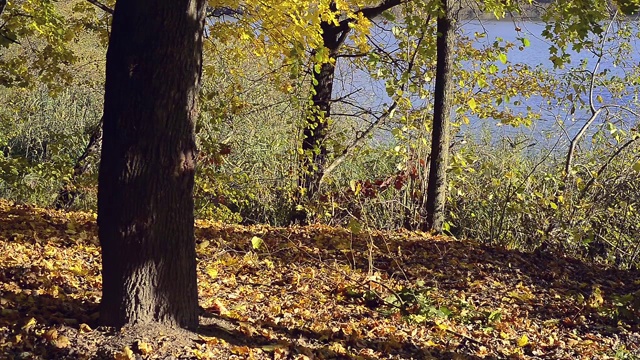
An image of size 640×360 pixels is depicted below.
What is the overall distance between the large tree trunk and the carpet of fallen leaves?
0.97 feet

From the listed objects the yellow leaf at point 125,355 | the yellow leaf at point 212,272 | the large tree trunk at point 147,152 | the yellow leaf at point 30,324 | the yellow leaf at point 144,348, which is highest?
the large tree trunk at point 147,152

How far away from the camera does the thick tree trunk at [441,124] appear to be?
27.5 ft

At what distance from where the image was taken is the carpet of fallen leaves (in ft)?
13.0

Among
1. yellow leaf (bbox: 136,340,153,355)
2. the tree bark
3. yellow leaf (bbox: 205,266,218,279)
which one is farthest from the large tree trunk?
the tree bark

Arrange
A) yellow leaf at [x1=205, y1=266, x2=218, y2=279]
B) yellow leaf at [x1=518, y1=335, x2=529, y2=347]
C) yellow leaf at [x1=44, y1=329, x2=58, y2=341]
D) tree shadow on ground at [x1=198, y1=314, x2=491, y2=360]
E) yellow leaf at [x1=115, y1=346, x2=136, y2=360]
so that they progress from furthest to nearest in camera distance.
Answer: yellow leaf at [x1=205, y1=266, x2=218, y2=279] → yellow leaf at [x1=518, y1=335, x2=529, y2=347] → tree shadow on ground at [x1=198, y1=314, x2=491, y2=360] → yellow leaf at [x1=44, y1=329, x2=58, y2=341] → yellow leaf at [x1=115, y1=346, x2=136, y2=360]

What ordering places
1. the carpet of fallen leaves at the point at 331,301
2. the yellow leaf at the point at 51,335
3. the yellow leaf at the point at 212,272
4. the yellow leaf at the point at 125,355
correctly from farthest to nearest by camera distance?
1. the yellow leaf at the point at 212,272
2. the carpet of fallen leaves at the point at 331,301
3. the yellow leaf at the point at 51,335
4. the yellow leaf at the point at 125,355

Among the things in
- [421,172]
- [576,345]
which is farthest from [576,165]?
[576,345]

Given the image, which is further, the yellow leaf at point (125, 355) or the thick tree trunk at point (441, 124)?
the thick tree trunk at point (441, 124)

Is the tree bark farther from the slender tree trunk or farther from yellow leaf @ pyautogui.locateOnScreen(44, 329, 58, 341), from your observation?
yellow leaf @ pyautogui.locateOnScreen(44, 329, 58, 341)

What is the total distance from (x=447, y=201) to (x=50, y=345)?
7.06m

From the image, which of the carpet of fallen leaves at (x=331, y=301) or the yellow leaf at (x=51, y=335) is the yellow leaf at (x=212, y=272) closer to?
the carpet of fallen leaves at (x=331, y=301)

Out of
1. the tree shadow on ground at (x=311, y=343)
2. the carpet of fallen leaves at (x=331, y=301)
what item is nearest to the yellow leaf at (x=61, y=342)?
the carpet of fallen leaves at (x=331, y=301)

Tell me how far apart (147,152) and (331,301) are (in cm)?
231

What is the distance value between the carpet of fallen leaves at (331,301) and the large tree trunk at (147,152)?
295mm
